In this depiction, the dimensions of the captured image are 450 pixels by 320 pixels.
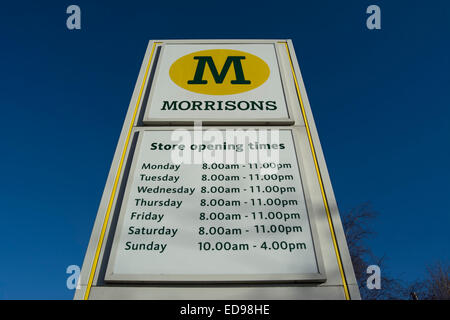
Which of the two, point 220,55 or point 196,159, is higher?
point 220,55

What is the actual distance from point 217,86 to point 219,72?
214mm

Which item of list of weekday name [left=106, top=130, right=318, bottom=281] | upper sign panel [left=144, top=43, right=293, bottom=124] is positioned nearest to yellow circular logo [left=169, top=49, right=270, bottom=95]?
upper sign panel [left=144, top=43, right=293, bottom=124]

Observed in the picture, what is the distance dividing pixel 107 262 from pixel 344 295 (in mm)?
1251

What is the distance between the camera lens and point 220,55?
2.88 metres

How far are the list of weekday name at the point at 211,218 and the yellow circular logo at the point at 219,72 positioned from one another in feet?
2.39

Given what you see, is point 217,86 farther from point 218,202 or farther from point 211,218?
point 211,218

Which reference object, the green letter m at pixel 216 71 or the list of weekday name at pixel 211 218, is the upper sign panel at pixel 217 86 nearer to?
the green letter m at pixel 216 71

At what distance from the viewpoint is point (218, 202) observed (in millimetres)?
1741

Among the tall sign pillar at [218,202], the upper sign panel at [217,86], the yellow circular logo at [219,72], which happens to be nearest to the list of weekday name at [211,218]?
the tall sign pillar at [218,202]

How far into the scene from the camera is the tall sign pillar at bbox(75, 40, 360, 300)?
1.48m

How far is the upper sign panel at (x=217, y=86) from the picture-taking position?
7.37ft
